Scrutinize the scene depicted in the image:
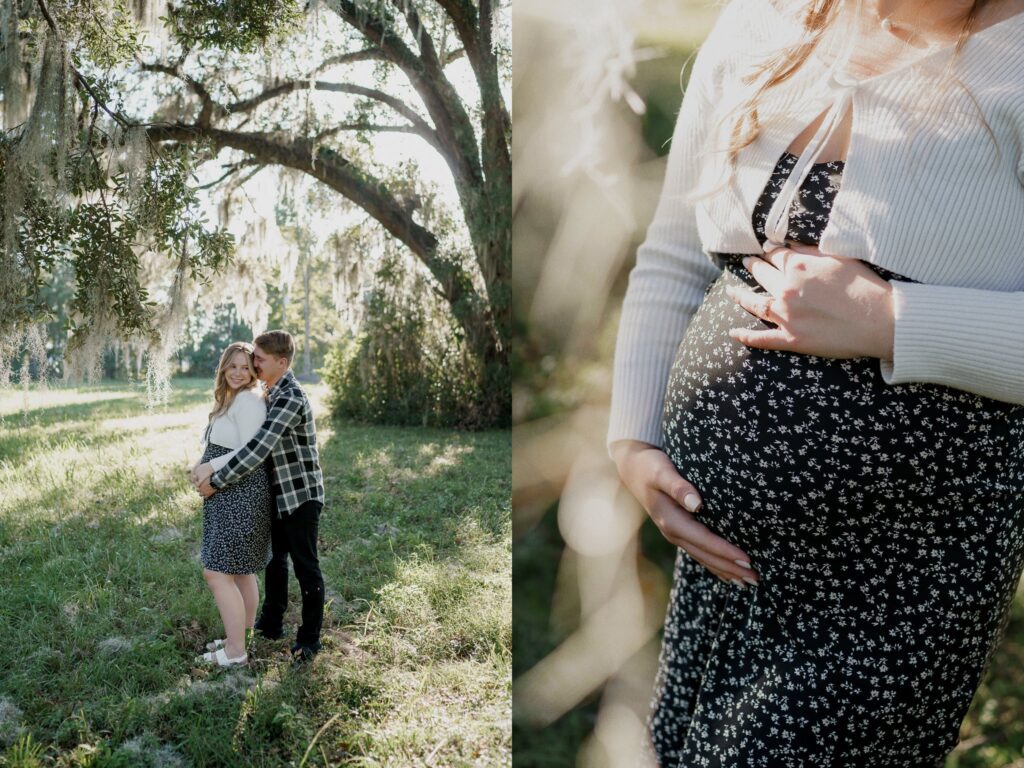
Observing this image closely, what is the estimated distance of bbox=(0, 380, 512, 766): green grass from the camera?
4.86 ft

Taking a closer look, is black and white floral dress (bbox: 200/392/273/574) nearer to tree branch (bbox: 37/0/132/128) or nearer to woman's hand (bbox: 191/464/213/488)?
woman's hand (bbox: 191/464/213/488)

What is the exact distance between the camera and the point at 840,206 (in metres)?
0.68

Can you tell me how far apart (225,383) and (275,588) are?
1.65ft

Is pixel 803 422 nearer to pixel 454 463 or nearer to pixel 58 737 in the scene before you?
pixel 58 737

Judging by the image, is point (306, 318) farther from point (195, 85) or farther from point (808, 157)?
point (808, 157)

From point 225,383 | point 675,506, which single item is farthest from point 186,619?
point 675,506

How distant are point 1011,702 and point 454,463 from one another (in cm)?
159

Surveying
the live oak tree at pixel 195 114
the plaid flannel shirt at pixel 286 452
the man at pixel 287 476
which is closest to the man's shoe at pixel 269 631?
the man at pixel 287 476

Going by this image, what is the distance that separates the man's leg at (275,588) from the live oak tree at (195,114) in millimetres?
631

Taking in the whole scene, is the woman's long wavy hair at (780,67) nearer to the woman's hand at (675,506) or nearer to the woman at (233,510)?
the woman's hand at (675,506)

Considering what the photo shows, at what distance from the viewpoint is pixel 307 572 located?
5.55ft

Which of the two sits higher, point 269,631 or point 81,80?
point 81,80

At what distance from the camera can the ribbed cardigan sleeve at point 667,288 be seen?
87 cm

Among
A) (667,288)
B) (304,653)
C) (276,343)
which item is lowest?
(304,653)
